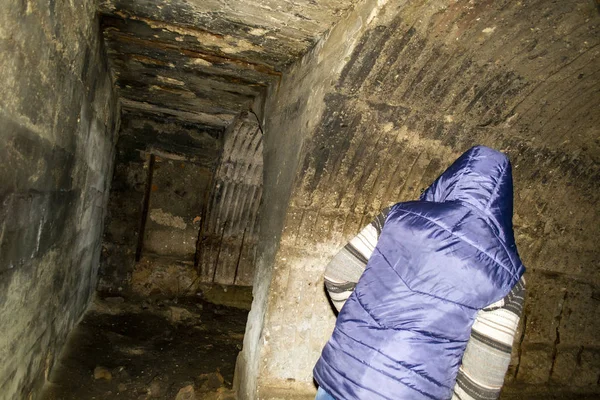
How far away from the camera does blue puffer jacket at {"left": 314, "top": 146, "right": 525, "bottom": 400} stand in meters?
1.45

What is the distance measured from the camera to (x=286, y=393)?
272cm

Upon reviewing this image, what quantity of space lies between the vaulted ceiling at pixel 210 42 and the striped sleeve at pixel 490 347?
170 centimetres

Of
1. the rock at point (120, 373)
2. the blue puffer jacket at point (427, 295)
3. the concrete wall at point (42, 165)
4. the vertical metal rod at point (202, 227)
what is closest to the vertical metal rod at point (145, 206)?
the vertical metal rod at point (202, 227)

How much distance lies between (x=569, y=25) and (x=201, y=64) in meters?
2.66

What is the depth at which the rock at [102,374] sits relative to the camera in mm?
3573

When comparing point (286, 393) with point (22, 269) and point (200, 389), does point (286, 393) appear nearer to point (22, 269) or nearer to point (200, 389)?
point (200, 389)

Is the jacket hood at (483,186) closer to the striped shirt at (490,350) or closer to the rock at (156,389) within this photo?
the striped shirt at (490,350)

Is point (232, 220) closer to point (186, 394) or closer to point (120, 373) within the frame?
point (120, 373)

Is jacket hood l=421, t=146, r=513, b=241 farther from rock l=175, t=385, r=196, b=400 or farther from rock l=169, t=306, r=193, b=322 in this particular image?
rock l=169, t=306, r=193, b=322

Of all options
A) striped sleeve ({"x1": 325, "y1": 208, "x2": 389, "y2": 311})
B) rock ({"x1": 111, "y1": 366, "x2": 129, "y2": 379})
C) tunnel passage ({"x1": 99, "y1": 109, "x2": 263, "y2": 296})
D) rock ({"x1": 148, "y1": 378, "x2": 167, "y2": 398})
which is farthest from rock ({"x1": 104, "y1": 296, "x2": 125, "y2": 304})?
striped sleeve ({"x1": 325, "y1": 208, "x2": 389, "y2": 311})

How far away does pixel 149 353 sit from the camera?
4.19m

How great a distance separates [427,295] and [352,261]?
0.42 m

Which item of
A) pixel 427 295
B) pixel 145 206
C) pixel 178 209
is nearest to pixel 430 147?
pixel 427 295

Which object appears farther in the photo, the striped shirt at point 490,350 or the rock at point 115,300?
the rock at point 115,300
